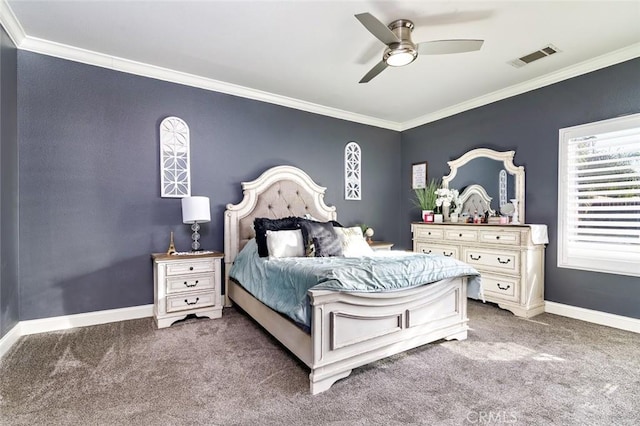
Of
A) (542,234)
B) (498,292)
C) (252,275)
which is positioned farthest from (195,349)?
(542,234)

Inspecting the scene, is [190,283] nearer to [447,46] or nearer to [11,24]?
[11,24]

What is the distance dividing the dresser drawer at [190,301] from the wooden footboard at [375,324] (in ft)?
5.65

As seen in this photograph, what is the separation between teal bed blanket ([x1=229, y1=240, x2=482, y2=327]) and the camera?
2.03m

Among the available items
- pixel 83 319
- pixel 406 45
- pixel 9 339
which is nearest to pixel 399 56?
pixel 406 45

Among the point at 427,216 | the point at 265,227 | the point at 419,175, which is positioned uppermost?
the point at 419,175

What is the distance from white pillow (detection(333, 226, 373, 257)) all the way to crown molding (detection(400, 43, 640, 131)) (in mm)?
2591

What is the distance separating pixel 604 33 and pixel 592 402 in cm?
299

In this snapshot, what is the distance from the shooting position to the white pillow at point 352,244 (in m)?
3.20

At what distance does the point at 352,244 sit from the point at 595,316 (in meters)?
2.61

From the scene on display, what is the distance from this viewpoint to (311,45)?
9.24 feet

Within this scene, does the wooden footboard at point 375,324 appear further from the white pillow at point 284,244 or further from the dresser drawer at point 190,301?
the dresser drawer at point 190,301

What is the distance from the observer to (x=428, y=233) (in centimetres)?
444

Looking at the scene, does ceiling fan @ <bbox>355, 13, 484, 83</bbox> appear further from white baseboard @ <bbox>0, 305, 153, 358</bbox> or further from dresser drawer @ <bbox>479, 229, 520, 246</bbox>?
white baseboard @ <bbox>0, 305, 153, 358</bbox>

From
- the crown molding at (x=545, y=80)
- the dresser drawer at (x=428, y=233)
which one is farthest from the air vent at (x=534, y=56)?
the dresser drawer at (x=428, y=233)
